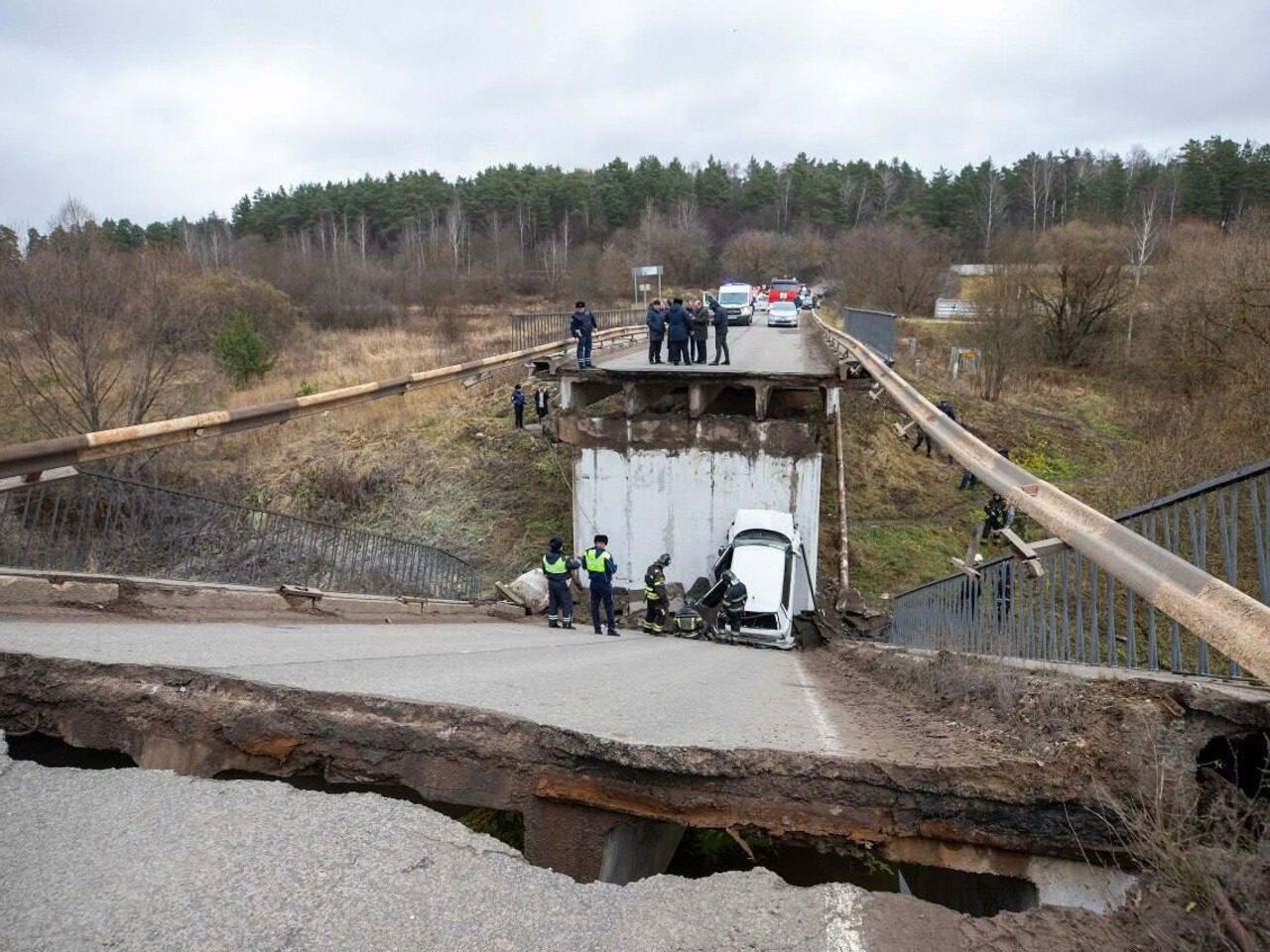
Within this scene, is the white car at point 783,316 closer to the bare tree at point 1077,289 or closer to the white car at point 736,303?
the white car at point 736,303

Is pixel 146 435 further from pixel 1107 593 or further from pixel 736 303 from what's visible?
pixel 736 303

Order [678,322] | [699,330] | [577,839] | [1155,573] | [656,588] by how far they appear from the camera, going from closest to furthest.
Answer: [577,839] → [1155,573] → [656,588] → [678,322] → [699,330]

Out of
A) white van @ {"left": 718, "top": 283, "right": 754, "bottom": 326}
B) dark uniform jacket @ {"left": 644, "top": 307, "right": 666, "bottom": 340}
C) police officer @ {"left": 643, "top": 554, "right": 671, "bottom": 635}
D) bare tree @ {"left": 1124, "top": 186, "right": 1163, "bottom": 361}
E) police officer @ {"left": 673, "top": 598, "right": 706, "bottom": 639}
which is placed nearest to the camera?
police officer @ {"left": 673, "top": 598, "right": 706, "bottom": 639}

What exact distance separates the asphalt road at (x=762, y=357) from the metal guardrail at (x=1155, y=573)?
39.8 feet

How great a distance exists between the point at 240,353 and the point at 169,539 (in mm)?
24119

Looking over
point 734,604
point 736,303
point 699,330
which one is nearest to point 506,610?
point 734,604

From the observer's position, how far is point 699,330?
20.4 meters

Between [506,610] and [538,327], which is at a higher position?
[538,327]

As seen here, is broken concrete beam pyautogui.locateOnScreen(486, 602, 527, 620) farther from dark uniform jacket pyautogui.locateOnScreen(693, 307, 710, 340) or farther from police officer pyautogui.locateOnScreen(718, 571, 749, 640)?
dark uniform jacket pyautogui.locateOnScreen(693, 307, 710, 340)

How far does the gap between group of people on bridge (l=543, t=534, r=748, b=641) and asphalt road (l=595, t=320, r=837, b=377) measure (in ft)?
20.1

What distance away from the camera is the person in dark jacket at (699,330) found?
2006cm

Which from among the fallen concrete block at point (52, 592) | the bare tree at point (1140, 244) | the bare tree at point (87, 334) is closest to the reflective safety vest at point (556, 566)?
the fallen concrete block at point (52, 592)

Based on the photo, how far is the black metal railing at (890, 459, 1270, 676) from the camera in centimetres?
381

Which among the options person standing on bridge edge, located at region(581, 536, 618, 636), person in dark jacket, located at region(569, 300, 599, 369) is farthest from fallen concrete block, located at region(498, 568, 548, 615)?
person in dark jacket, located at region(569, 300, 599, 369)
